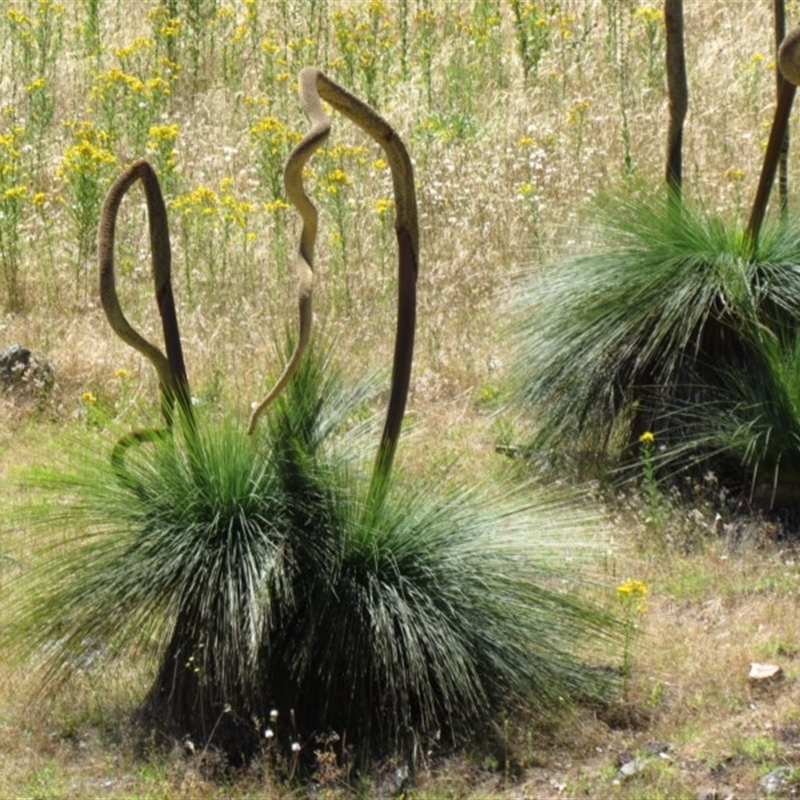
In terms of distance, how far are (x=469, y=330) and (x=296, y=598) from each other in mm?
3901

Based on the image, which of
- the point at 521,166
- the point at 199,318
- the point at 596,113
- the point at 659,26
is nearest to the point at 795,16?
the point at 659,26

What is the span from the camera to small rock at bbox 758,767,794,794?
12.9 feet

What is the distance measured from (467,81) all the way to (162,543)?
6.96m

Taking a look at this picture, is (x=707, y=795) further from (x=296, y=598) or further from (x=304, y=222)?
(x=304, y=222)

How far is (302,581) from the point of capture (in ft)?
13.6

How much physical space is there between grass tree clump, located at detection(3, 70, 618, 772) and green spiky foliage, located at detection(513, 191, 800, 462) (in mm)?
1866

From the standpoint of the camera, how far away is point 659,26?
35.8ft

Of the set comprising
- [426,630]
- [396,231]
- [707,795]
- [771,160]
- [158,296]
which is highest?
[771,160]

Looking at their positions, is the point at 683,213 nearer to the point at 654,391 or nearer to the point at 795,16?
the point at 654,391

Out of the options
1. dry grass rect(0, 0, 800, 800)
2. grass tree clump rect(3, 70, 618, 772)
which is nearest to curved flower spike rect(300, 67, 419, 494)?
grass tree clump rect(3, 70, 618, 772)

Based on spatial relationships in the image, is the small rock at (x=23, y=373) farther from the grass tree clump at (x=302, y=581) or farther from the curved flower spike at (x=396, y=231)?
the curved flower spike at (x=396, y=231)

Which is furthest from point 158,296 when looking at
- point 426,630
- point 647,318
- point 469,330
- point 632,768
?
point 469,330

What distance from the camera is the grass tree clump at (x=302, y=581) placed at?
4.08 metres

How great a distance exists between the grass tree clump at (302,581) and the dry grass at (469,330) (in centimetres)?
15
